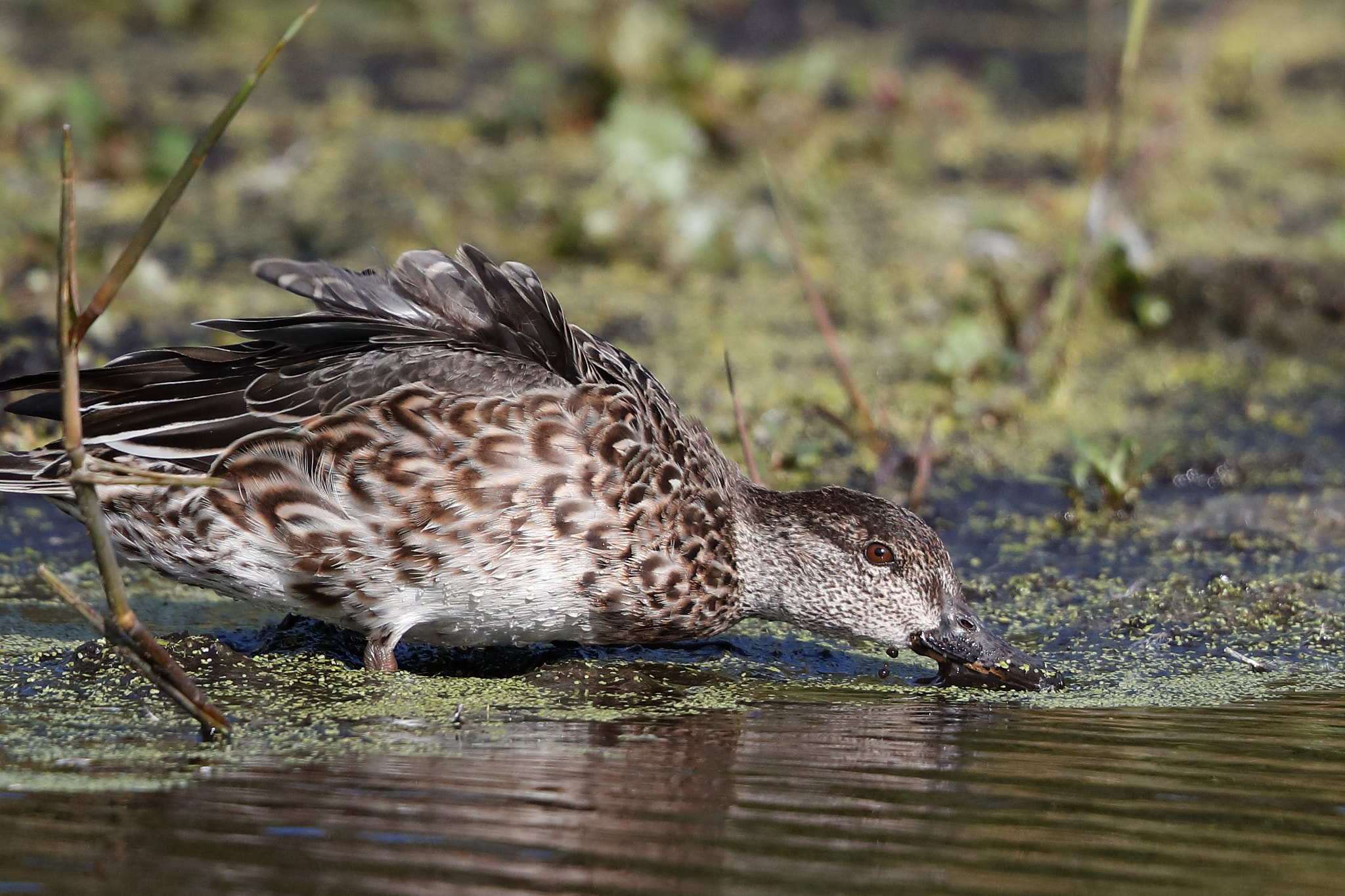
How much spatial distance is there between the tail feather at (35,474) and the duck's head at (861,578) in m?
1.84

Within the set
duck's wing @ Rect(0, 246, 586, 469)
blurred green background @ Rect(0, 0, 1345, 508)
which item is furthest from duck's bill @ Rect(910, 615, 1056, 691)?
blurred green background @ Rect(0, 0, 1345, 508)

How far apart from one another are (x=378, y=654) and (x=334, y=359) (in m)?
0.79

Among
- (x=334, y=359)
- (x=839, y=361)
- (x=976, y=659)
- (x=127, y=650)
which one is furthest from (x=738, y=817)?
(x=839, y=361)

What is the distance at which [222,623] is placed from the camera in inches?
195

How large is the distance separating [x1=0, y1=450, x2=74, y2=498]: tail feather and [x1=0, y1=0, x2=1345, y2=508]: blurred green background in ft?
5.66

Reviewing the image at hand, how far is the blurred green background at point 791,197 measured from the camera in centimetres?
696

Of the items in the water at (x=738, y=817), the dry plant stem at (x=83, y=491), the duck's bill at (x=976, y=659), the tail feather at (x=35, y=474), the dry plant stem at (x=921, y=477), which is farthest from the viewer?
the dry plant stem at (x=921, y=477)

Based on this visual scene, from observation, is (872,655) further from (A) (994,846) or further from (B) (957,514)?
(A) (994,846)

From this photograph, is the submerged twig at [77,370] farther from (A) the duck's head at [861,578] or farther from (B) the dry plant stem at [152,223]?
(A) the duck's head at [861,578]

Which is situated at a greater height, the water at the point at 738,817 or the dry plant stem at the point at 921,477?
the dry plant stem at the point at 921,477

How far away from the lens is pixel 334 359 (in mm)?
4309

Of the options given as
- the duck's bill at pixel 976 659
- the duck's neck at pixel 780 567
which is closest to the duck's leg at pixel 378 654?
the duck's neck at pixel 780 567

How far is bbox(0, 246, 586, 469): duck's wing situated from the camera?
4199mm

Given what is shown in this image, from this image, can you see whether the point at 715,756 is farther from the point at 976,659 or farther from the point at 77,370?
the point at 77,370
